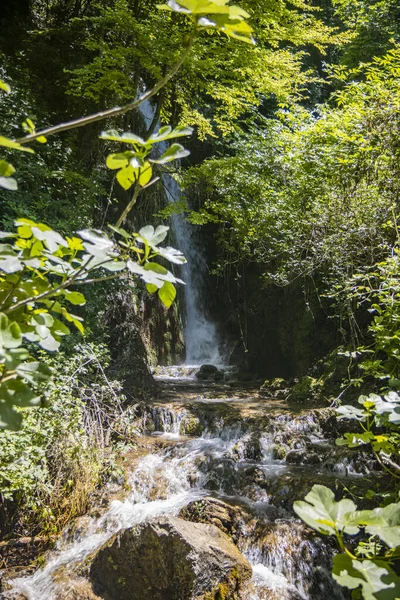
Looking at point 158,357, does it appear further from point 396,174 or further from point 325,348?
point 396,174

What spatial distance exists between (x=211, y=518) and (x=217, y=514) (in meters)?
0.08

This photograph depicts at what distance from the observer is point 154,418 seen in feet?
20.9

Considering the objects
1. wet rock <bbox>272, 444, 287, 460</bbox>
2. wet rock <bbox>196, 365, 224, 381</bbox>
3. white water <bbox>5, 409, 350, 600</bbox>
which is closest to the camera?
white water <bbox>5, 409, 350, 600</bbox>

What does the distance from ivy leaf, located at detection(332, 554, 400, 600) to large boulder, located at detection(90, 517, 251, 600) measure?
2.85 m

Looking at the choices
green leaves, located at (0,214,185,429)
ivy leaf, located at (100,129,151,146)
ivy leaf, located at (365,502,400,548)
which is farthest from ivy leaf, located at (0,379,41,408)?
ivy leaf, located at (365,502,400,548)

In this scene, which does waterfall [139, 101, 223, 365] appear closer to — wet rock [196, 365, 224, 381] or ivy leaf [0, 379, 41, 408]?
Result: wet rock [196, 365, 224, 381]

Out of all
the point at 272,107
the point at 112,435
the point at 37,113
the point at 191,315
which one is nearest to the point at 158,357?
the point at 191,315

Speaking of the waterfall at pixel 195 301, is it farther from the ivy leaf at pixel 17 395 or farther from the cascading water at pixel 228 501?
the ivy leaf at pixel 17 395

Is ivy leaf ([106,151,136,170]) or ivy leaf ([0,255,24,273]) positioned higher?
ivy leaf ([106,151,136,170])

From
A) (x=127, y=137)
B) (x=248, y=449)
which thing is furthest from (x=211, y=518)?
(x=127, y=137)

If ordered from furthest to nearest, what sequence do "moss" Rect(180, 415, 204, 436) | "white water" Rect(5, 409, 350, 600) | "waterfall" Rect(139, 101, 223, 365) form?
"waterfall" Rect(139, 101, 223, 365) < "moss" Rect(180, 415, 204, 436) < "white water" Rect(5, 409, 350, 600)

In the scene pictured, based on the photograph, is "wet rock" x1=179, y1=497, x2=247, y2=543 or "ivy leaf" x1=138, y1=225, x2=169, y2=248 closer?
"ivy leaf" x1=138, y1=225, x2=169, y2=248

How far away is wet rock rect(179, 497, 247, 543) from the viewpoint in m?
3.90

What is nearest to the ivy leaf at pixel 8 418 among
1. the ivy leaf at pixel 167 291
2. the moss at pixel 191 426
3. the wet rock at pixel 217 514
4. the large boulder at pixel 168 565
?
the ivy leaf at pixel 167 291
